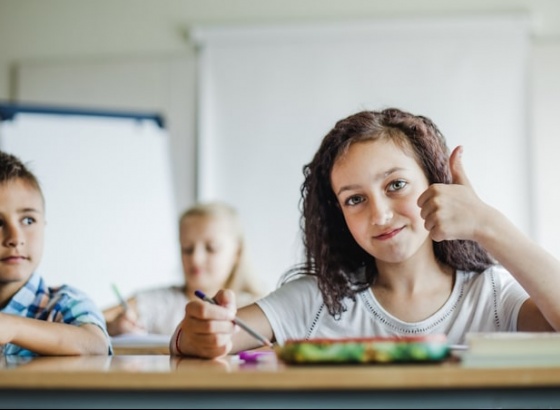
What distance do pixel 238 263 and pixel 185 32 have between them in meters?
1.36

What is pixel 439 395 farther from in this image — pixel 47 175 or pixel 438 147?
pixel 47 175

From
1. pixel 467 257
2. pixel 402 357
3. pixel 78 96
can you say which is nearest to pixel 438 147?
pixel 467 257

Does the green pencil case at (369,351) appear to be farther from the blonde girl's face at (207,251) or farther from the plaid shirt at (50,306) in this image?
the blonde girl's face at (207,251)

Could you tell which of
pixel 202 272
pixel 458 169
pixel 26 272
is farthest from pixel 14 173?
pixel 202 272

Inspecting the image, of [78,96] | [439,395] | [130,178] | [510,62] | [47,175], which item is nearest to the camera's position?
[439,395]

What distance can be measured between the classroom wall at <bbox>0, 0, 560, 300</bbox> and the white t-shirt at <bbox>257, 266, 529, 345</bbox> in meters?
2.57

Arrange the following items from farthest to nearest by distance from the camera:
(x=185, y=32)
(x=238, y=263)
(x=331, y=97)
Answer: (x=185, y=32)
(x=331, y=97)
(x=238, y=263)

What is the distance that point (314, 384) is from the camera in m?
0.83

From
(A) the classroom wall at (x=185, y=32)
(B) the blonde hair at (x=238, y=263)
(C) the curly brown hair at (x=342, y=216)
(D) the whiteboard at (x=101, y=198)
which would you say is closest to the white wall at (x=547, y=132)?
(A) the classroom wall at (x=185, y=32)

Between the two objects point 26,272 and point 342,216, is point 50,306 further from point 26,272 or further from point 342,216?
point 342,216

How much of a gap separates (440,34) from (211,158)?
4.23 feet

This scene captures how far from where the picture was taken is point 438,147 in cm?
163

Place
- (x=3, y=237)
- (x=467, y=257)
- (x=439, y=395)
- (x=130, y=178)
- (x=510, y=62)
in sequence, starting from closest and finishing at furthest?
1. (x=439, y=395)
2. (x=467, y=257)
3. (x=3, y=237)
4. (x=130, y=178)
5. (x=510, y=62)

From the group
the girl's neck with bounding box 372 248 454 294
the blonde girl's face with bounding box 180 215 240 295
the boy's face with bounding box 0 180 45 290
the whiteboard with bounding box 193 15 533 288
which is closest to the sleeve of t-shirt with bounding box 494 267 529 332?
the girl's neck with bounding box 372 248 454 294
